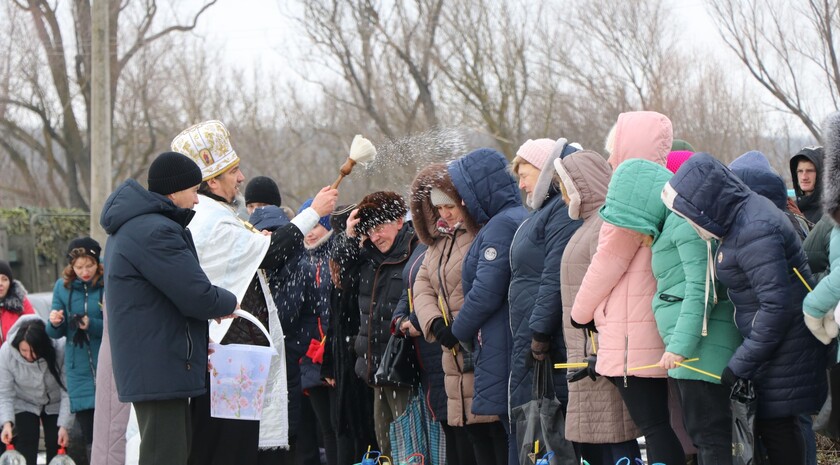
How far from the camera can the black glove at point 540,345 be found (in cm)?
572

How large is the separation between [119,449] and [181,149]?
5.49 feet

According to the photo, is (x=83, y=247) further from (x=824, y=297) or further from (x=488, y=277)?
(x=824, y=297)

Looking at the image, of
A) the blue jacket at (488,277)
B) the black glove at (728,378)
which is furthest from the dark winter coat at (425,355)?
the black glove at (728,378)

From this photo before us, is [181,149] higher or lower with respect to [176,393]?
higher

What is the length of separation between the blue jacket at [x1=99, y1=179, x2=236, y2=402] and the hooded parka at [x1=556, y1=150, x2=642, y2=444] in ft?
5.82

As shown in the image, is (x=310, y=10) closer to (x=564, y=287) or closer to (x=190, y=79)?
(x=190, y=79)

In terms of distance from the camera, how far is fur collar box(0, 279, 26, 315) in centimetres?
982

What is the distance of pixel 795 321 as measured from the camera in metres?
4.80

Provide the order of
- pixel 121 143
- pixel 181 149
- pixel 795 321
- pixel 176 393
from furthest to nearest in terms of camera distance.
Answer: pixel 121 143, pixel 181 149, pixel 176 393, pixel 795 321

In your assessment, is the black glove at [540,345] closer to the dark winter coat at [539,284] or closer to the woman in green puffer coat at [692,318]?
the dark winter coat at [539,284]

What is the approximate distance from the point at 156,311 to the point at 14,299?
5.18 meters

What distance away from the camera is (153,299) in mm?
5309

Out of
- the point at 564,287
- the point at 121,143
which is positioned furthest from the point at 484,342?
the point at 121,143

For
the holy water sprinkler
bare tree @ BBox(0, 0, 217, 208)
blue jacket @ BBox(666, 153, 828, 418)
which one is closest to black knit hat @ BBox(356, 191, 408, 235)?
the holy water sprinkler
